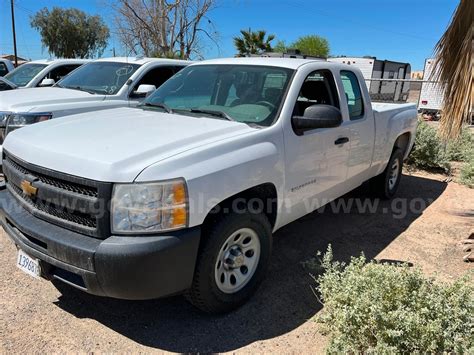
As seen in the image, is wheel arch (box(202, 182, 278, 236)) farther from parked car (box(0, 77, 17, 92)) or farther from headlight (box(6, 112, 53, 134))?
parked car (box(0, 77, 17, 92))

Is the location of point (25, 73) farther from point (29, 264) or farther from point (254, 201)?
point (254, 201)

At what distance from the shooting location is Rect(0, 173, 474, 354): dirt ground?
2.91 meters

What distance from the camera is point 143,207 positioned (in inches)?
101

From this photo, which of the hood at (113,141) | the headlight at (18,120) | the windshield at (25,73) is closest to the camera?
→ the hood at (113,141)

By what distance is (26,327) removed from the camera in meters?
3.00

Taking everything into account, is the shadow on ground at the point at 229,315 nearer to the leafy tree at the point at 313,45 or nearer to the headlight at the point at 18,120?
the headlight at the point at 18,120

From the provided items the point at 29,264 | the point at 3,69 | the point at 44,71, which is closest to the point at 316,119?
the point at 29,264

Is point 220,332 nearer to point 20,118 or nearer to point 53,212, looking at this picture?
point 53,212

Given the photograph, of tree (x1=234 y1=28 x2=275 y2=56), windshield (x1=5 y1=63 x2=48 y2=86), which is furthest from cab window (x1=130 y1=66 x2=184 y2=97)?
tree (x1=234 y1=28 x2=275 y2=56)

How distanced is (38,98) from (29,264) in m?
3.87

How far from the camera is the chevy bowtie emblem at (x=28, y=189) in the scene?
2904mm

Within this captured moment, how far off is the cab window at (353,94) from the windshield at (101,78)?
12.6 ft

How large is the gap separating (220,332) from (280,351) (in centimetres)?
45

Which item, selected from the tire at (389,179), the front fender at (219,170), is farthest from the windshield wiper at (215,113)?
the tire at (389,179)
